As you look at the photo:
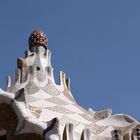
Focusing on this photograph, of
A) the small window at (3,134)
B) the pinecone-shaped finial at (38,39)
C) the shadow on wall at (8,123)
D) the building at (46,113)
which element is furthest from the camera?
the pinecone-shaped finial at (38,39)

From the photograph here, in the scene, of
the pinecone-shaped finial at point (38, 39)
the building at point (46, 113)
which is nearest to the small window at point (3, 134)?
the building at point (46, 113)

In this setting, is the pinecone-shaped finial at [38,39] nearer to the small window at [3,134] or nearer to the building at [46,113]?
the building at [46,113]

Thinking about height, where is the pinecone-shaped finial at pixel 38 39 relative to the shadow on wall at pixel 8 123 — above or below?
above

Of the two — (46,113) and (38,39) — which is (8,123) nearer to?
(46,113)

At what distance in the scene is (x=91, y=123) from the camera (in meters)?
10.6

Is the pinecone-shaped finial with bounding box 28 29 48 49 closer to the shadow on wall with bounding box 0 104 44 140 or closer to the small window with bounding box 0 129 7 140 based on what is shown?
the shadow on wall with bounding box 0 104 44 140

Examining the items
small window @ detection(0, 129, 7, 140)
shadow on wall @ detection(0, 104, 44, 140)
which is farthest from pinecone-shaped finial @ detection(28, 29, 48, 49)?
small window @ detection(0, 129, 7, 140)

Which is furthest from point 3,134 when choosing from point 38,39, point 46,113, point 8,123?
point 38,39

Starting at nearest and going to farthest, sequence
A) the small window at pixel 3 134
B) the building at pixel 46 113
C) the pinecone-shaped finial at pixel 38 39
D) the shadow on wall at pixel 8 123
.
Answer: the building at pixel 46 113 → the shadow on wall at pixel 8 123 → the small window at pixel 3 134 → the pinecone-shaped finial at pixel 38 39

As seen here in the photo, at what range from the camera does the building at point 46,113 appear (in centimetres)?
921

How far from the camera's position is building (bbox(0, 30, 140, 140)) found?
30.2 ft

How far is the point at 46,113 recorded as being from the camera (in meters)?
10.2

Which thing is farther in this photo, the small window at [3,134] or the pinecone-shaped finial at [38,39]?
the pinecone-shaped finial at [38,39]

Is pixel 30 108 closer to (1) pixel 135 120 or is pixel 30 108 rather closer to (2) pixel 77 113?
(2) pixel 77 113
